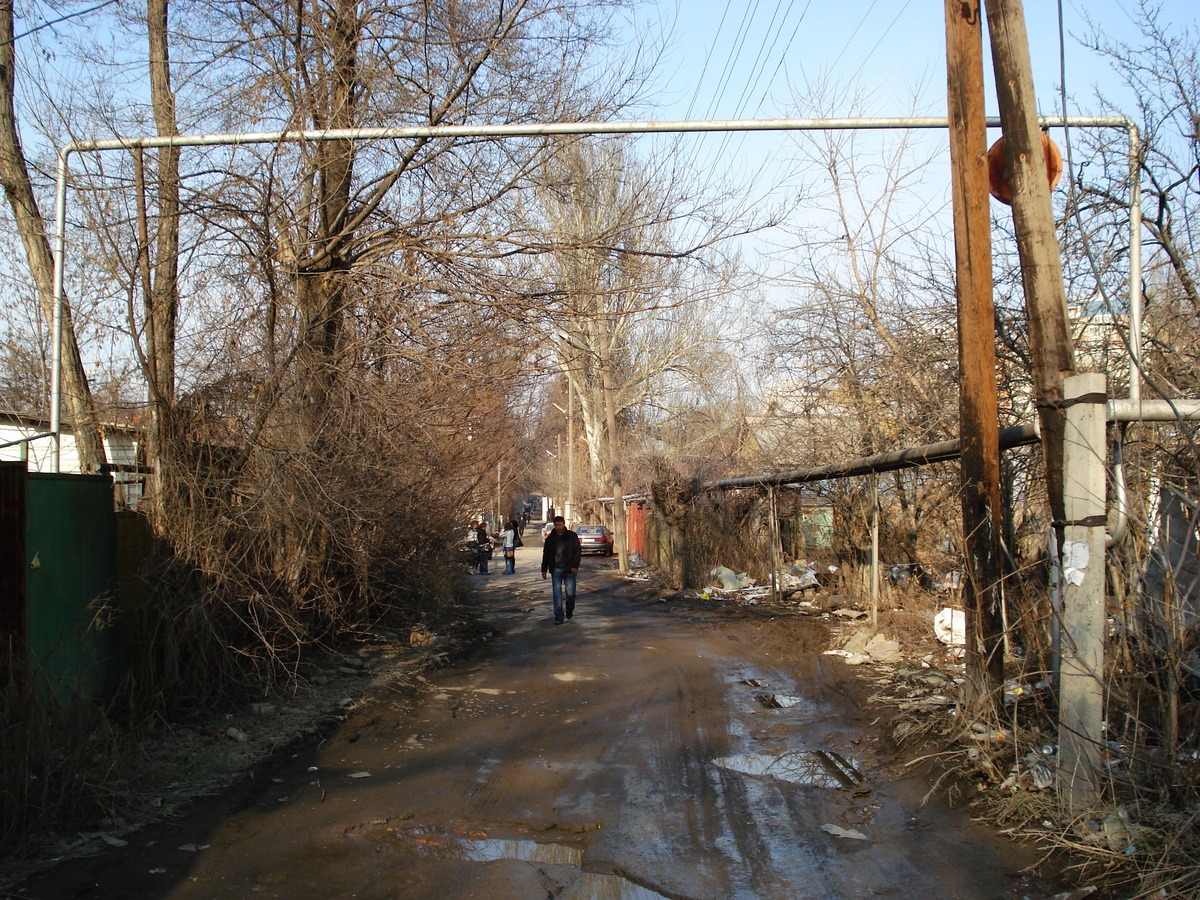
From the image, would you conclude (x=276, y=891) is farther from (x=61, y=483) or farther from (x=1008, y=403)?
(x=1008, y=403)

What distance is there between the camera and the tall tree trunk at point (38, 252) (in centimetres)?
805

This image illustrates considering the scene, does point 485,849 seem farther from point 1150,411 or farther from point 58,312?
point 58,312

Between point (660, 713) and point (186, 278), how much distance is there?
624cm

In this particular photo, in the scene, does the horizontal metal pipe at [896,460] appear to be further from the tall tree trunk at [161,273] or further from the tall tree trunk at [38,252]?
the tall tree trunk at [38,252]

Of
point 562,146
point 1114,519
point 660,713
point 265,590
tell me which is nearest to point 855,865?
point 1114,519

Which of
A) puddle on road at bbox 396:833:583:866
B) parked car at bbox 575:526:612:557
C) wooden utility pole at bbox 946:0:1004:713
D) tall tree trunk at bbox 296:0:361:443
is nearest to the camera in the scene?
puddle on road at bbox 396:833:583:866

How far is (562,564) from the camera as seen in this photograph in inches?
609

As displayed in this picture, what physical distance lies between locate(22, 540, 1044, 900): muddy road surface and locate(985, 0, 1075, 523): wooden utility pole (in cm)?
239

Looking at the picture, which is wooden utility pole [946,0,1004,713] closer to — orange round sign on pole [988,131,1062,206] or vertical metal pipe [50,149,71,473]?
orange round sign on pole [988,131,1062,206]

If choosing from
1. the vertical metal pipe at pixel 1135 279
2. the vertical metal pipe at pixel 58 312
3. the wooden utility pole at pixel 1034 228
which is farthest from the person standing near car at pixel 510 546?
the wooden utility pole at pixel 1034 228

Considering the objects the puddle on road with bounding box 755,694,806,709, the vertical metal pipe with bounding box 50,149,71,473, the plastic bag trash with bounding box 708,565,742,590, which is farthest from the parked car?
the vertical metal pipe with bounding box 50,149,71,473

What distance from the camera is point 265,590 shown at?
26.5 ft

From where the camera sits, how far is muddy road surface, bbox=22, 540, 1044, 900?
14.5 feet

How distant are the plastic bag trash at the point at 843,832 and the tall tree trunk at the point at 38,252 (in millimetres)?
6909
